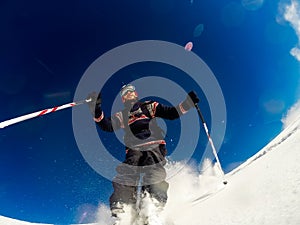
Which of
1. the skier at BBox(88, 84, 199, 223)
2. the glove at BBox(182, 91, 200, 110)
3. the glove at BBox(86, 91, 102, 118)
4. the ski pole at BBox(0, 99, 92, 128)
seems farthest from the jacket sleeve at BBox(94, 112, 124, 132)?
the glove at BBox(182, 91, 200, 110)

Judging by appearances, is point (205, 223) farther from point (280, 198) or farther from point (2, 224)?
point (2, 224)

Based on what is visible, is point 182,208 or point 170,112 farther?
point 170,112

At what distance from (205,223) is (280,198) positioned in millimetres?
1213

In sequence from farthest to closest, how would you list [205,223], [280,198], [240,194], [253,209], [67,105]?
[67,105], [240,194], [205,223], [253,209], [280,198]

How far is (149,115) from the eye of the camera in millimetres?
6219

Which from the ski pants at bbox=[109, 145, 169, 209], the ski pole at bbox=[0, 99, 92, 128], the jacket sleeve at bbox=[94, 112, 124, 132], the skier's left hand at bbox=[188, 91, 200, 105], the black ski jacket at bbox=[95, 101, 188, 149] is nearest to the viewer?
the ski pole at bbox=[0, 99, 92, 128]

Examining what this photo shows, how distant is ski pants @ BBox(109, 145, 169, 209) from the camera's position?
4684mm

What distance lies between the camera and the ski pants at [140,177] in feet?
15.4


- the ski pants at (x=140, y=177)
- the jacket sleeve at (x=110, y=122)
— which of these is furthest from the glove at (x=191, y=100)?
the jacket sleeve at (x=110, y=122)

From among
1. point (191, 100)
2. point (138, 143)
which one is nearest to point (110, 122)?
point (138, 143)

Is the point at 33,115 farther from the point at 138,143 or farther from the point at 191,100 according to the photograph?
the point at 191,100

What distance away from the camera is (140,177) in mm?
5004

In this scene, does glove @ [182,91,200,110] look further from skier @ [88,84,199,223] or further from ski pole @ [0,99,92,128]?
ski pole @ [0,99,92,128]

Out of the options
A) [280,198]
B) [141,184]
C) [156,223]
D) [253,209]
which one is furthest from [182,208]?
[280,198]
